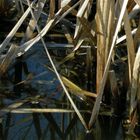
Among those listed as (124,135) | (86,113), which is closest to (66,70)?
(86,113)

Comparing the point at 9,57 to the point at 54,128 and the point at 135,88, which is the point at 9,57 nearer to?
the point at 54,128

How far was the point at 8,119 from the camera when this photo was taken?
7.41 feet

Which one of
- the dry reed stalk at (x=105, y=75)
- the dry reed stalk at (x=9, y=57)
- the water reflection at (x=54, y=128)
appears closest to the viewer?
the dry reed stalk at (x=105, y=75)

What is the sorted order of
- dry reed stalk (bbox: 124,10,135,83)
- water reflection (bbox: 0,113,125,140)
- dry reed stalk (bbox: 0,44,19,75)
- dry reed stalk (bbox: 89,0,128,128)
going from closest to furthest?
dry reed stalk (bbox: 89,0,128,128)
dry reed stalk (bbox: 124,10,135,83)
water reflection (bbox: 0,113,125,140)
dry reed stalk (bbox: 0,44,19,75)

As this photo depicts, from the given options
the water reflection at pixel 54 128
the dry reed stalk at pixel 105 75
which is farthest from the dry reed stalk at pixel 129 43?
the water reflection at pixel 54 128

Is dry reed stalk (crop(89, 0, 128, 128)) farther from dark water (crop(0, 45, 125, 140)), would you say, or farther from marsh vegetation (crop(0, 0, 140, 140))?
dark water (crop(0, 45, 125, 140))

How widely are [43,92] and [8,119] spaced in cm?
34

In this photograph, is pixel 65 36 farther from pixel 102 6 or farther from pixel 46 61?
pixel 102 6

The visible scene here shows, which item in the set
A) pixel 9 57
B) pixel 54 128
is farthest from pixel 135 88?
pixel 9 57

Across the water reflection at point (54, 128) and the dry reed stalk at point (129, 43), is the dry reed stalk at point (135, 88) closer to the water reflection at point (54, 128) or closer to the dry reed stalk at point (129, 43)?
the dry reed stalk at point (129, 43)

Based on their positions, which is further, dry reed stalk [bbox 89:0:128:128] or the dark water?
the dark water

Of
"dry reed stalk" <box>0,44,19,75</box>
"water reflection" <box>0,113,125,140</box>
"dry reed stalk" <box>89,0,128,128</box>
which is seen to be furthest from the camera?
"dry reed stalk" <box>0,44,19,75</box>

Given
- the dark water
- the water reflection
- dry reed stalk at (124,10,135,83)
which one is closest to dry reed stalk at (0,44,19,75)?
the dark water

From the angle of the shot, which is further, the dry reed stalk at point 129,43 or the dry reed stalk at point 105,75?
the dry reed stalk at point 129,43
